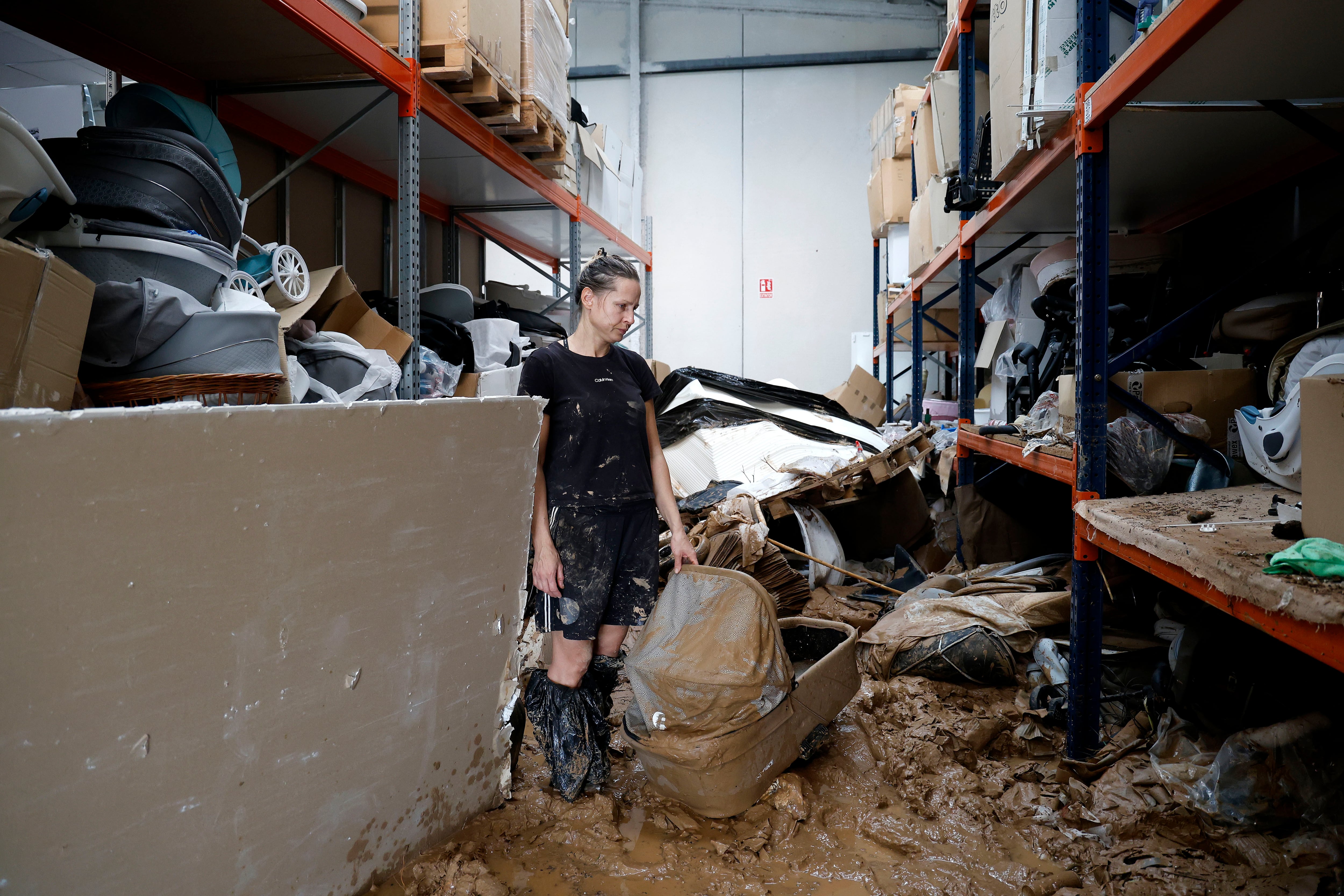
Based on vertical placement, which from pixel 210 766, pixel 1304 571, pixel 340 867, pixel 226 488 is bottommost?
pixel 340 867

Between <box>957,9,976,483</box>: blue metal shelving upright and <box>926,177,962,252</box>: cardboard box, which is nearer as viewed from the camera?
<box>957,9,976,483</box>: blue metal shelving upright

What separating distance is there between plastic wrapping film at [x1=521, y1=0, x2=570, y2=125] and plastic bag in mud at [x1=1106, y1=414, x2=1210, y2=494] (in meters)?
3.16

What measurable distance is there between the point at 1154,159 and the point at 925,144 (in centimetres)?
242

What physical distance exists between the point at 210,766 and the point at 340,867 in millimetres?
467

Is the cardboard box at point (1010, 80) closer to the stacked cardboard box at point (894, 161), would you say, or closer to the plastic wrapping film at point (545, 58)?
the plastic wrapping film at point (545, 58)

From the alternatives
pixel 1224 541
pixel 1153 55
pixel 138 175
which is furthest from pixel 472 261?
pixel 1224 541

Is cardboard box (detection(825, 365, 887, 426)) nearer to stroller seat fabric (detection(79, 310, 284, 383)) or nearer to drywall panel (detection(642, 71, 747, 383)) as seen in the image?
drywall panel (detection(642, 71, 747, 383))

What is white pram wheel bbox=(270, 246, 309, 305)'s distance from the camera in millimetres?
2820

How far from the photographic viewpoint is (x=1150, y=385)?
2527 mm

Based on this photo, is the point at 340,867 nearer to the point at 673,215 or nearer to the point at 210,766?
the point at 210,766

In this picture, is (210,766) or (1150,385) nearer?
(210,766)

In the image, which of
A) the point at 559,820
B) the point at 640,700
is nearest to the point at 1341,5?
the point at 640,700

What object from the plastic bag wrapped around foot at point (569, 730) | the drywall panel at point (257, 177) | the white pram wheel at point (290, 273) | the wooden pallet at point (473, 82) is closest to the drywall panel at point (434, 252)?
the drywall panel at point (257, 177)

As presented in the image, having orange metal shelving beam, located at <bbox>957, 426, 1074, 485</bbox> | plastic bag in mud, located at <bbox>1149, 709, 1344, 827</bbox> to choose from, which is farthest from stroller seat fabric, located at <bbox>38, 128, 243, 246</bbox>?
plastic bag in mud, located at <bbox>1149, 709, 1344, 827</bbox>
